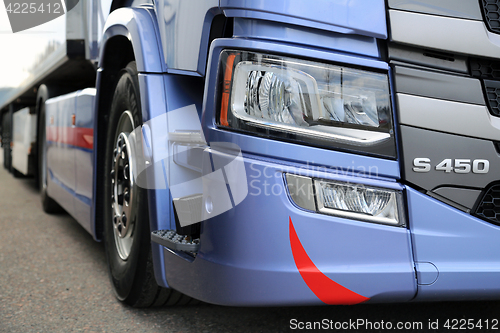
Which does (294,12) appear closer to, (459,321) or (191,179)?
(191,179)

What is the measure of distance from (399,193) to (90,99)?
7.38 feet

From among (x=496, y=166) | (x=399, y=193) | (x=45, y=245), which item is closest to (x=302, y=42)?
(x=399, y=193)

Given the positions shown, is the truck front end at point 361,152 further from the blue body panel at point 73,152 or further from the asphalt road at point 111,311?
the blue body panel at point 73,152

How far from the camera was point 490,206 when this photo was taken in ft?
5.71

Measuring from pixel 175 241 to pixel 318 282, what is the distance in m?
0.57

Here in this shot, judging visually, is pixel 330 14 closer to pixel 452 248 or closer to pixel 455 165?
pixel 455 165

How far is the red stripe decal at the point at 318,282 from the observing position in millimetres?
1661

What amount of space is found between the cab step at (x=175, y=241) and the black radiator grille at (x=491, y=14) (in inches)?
47.3

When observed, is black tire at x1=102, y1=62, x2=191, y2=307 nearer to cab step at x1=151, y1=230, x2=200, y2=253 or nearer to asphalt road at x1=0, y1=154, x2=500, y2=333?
asphalt road at x1=0, y1=154, x2=500, y2=333

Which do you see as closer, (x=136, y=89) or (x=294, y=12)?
(x=294, y=12)

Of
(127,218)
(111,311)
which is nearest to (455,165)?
(127,218)

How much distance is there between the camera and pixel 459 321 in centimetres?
254

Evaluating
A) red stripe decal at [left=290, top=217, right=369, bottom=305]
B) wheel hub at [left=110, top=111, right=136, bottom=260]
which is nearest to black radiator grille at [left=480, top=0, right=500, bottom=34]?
red stripe decal at [left=290, top=217, right=369, bottom=305]

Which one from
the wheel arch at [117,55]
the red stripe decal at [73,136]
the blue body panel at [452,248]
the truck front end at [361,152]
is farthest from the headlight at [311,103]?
the red stripe decal at [73,136]
